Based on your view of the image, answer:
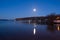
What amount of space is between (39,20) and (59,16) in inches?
560

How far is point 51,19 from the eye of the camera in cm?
5194

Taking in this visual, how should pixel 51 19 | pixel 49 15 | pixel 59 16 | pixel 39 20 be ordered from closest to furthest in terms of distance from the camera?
pixel 51 19 < pixel 49 15 < pixel 59 16 < pixel 39 20

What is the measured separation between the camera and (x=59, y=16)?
64.2 m

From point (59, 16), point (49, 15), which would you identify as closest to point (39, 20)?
point (59, 16)

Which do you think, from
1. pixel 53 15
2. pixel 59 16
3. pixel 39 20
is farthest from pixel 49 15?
pixel 39 20

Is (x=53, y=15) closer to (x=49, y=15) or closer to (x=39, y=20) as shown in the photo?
(x=49, y=15)

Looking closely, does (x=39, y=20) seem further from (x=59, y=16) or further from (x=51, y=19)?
(x=51, y=19)

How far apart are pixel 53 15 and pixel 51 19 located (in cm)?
394

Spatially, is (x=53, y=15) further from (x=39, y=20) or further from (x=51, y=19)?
(x=39, y=20)

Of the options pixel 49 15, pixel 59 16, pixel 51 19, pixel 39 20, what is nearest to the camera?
pixel 51 19

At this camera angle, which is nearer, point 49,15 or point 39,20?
point 49,15

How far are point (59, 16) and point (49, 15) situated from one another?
10.4 metres

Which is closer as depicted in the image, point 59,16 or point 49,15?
point 49,15

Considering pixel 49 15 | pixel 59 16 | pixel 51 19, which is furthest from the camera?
pixel 59 16
